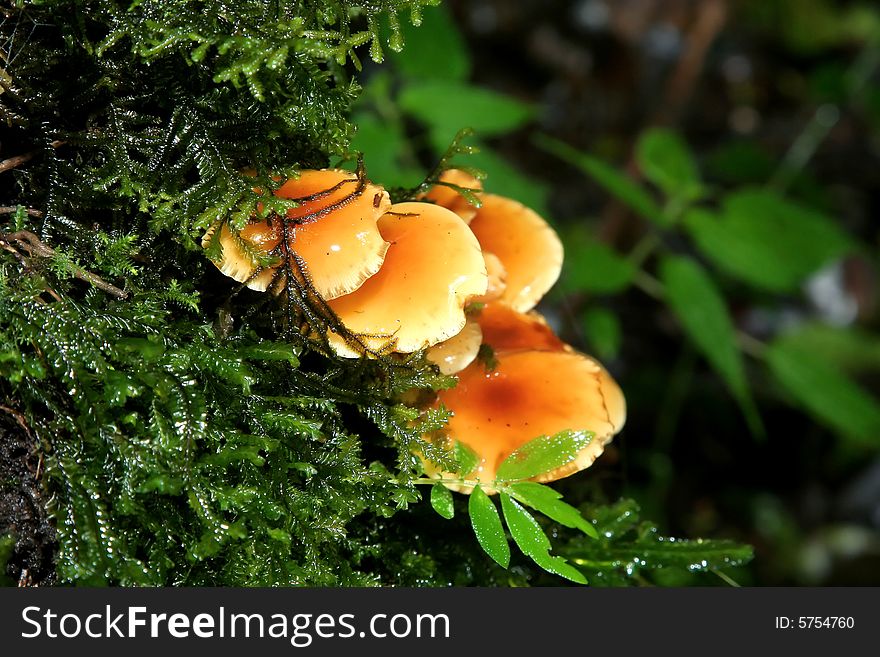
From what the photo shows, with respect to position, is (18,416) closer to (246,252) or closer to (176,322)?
(176,322)

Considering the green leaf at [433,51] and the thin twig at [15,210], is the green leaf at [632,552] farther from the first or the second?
the green leaf at [433,51]

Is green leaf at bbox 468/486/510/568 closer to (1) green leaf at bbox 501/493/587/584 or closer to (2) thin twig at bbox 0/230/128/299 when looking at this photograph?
(1) green leaf at bbox 501/493/587/584

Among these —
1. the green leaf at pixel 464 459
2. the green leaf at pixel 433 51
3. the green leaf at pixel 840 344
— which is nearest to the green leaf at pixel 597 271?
the green leaf at pixel 433 51

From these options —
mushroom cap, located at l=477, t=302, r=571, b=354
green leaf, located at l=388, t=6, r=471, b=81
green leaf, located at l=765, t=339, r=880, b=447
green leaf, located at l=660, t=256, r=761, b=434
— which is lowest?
green leaf, located at l=765, t=339, r=880, b=447

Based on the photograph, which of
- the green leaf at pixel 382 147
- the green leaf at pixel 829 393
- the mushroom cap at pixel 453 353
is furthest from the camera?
the green leaf at pixel 829 393

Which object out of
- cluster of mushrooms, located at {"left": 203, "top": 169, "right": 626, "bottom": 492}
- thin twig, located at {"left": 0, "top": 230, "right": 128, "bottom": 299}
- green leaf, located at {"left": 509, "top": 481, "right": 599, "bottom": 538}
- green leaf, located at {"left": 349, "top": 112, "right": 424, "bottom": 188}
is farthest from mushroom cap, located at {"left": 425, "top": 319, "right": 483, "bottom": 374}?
green leaf, located at {"left": 349, "top": 112, "right": 424, "bottom": 188}

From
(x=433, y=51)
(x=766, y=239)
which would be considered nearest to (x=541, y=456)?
(x=433, y=51)
